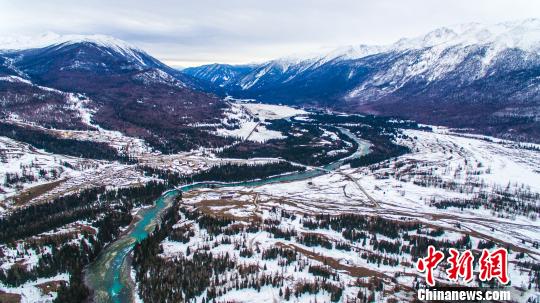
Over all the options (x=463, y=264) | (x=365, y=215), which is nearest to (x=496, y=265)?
(x=463, y=264)

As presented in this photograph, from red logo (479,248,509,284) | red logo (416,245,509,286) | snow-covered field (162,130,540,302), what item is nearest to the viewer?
red logo (479,248,509,284)

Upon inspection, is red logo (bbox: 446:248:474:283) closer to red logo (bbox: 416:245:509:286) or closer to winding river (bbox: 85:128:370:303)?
red logo (bbox: 416:245:509:286)

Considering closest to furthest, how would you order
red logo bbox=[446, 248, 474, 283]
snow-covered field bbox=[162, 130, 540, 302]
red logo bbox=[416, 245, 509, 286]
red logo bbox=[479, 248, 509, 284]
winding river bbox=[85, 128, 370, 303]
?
1. red logo bbox=[479, 248, 509, 284]
2. red logo bbox=[416, 245, 509, 286]
3. red logo bbox=[446, 248, 474, 283]
4. winding river bbox=[85, 128, 370, 303]
5. snow-covered field bbox=[162, 130, 540, 302]

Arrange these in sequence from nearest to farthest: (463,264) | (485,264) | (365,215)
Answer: (485,264)
(463,264)
(365,215)

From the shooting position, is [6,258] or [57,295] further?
[6,258]

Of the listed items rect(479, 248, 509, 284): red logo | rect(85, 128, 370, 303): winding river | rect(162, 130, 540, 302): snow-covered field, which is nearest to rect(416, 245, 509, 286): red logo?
rect(479, 248, 509, 284): red logo

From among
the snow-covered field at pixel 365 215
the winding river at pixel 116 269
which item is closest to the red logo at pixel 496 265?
the snow-covered field at pixel 365 215

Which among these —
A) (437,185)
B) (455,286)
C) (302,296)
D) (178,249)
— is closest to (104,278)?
(178,249)

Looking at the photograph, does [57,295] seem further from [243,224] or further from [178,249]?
[243,224]

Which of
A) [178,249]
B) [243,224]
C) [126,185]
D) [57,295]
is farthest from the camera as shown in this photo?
[126,185]

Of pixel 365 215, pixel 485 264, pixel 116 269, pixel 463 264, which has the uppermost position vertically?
pixel 485 264

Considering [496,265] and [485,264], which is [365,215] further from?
[496,265]
